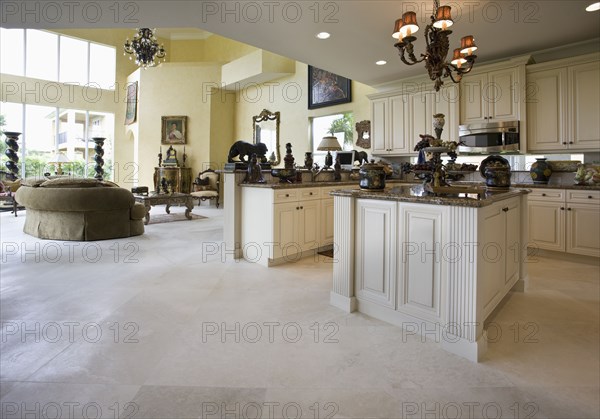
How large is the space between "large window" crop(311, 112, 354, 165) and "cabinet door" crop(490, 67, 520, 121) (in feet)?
9.84

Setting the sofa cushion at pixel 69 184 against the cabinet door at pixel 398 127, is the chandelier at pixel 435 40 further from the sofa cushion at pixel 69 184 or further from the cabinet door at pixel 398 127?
the sofa cushion at pixel 69 184

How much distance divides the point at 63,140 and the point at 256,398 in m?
11.8

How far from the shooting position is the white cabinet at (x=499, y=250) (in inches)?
85.0

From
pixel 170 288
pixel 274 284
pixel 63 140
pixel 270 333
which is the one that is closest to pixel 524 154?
pixel 274 284

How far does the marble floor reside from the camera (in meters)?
1.54

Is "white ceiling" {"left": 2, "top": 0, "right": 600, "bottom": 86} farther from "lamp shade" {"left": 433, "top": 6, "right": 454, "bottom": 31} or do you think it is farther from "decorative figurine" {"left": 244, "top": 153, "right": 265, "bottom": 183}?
"decorative figurine" {"left": 244, "top": 153, "right": 265, "bottom": 183}

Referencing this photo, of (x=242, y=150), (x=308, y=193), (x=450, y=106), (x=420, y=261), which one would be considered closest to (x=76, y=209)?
(x=242, y=150)

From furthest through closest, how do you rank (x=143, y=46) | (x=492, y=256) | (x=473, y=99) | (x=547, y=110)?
(x=143, y=46) < (x=473, y=99) < (x=547, y=110) < (x=492, y=256)

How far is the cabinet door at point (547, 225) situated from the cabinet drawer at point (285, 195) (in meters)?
2.96

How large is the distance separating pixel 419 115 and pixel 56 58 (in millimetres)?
10700

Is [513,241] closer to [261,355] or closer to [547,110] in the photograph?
[261,355]

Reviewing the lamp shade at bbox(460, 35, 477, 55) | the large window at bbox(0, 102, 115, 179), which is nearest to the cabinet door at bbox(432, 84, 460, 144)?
the lamp shade at bbox(460, 35, 477, 55)

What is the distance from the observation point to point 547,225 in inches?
171

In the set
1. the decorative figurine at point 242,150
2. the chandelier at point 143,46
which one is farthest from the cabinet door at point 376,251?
the chandelier at point 143,46
